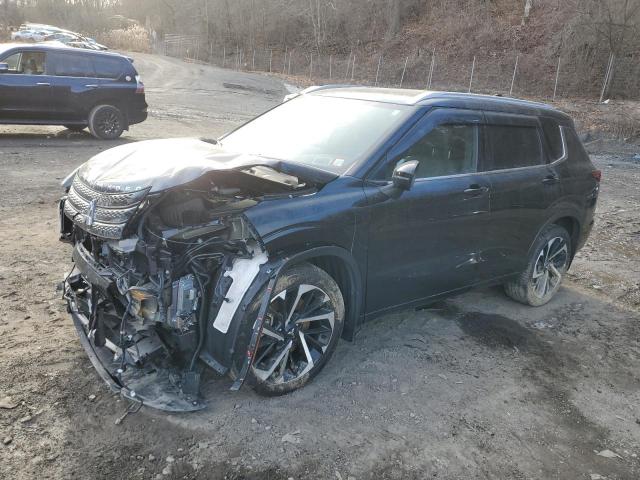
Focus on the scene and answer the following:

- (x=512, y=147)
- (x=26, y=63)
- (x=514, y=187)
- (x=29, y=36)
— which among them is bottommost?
(x=514, y=187)

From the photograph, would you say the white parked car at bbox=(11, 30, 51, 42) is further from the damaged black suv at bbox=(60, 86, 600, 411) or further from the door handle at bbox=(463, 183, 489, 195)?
the door handle at bbox=(463, 183, 489, 195)

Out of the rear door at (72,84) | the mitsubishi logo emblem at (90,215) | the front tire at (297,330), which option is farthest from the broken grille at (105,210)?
the rear door at (72,84)

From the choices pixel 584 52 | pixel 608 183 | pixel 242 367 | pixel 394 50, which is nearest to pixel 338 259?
pixel 242 367

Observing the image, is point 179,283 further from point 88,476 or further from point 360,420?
point 360,420

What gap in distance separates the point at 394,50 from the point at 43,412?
3864cm

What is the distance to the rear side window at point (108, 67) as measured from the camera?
11.6 meters

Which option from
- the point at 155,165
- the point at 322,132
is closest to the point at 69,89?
the point at 322,132

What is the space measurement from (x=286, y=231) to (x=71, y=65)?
10.2 meters

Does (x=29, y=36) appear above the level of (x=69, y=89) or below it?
above

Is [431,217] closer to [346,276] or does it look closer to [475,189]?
[475,189]

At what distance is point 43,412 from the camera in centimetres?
303

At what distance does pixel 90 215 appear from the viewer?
10.4 ft

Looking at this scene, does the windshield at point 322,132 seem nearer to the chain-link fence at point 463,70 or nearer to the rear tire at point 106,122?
the rear tire at point 106,122

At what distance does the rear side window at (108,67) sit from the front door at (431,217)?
9.78 meters
